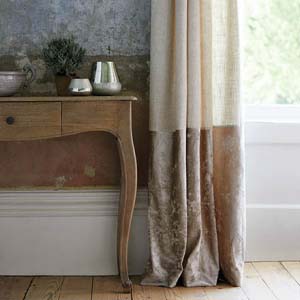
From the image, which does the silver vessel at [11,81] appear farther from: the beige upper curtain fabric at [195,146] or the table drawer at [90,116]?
the beige upper curtain fabric at [195,146]

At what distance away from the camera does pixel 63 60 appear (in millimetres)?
2746

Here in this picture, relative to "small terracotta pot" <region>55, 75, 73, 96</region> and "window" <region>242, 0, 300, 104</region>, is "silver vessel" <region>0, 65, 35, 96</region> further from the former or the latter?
"window" <region>242, 0, 300, 104</region>

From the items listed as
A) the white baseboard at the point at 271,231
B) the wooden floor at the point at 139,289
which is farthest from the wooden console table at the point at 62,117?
the white baseboard at the point at 271,231

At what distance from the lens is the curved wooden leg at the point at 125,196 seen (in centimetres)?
268

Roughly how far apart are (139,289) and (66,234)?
454 millimetres

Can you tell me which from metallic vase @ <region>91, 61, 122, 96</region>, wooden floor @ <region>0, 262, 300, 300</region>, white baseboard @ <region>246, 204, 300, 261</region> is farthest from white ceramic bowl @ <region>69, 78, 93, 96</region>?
white baseboard @ <region>246, 204, 300, 261</region>

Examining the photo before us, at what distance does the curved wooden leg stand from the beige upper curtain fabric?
0.14 m

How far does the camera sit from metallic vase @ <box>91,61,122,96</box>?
2.74m

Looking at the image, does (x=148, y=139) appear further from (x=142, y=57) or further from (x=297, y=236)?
(x=297, y=236)

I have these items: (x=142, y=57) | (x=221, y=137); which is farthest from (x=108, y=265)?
(x=142, y=57)

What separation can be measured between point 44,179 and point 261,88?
120 cm

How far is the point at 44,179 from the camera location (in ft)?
9.83

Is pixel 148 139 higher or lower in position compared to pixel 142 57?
lower

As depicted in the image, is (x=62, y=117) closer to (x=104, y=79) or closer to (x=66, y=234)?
(x=104, y=79)
